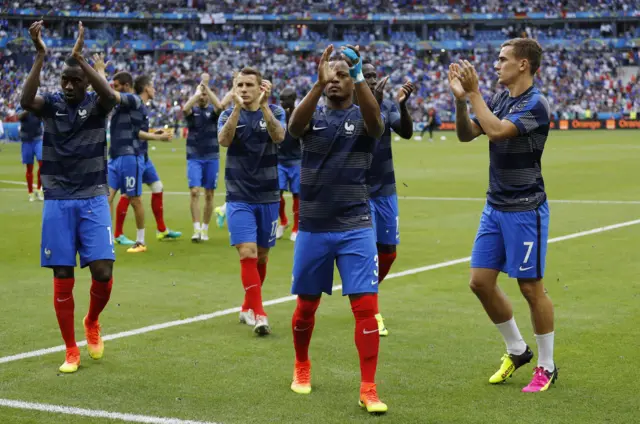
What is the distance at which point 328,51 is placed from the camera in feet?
20.7

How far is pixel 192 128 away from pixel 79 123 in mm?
8151

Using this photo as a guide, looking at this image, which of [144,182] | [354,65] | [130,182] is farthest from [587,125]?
[354,65]

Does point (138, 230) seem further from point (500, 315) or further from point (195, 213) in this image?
point (500, 315)

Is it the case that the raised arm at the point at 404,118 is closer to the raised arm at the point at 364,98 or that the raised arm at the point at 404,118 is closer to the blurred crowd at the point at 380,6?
the raised arm at the point at 364,98

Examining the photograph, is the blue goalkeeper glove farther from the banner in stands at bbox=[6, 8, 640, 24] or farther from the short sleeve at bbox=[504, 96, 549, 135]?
the banner in stands at bbox=[6, 8, 640, 24]

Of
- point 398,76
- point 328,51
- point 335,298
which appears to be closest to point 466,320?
point 335,298

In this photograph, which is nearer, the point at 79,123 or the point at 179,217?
the point at 79,123

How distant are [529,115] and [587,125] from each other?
192ft

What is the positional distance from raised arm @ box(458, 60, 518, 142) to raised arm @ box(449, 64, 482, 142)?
80mm

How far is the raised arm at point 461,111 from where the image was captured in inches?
269

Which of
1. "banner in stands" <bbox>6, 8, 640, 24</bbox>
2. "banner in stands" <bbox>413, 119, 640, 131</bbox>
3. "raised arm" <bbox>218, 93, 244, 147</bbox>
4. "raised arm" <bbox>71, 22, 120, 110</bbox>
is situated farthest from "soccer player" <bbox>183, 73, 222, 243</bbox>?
"banner in stands" <bbox>6, 8, 640, 24</bbox>

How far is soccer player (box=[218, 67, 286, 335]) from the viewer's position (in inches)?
364

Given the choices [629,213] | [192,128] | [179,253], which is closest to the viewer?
[179,253]

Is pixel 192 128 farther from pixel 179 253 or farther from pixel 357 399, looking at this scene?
pixel 357 399
